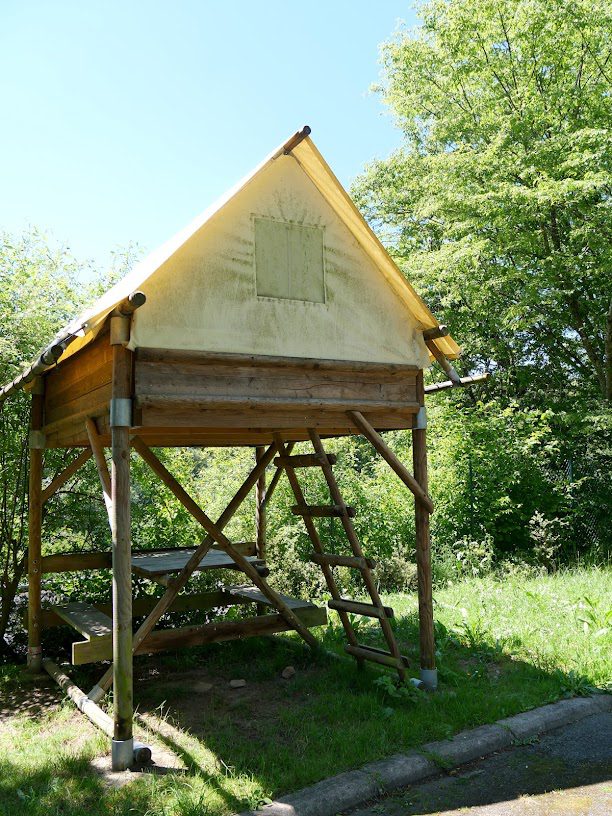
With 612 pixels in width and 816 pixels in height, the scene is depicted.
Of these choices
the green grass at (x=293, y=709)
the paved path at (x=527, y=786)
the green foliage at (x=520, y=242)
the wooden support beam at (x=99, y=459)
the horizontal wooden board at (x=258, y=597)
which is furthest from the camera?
the green foliage at (x=520, y=242)

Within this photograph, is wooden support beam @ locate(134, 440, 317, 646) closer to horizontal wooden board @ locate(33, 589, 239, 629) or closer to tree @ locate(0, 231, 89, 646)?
horizontal wooden board @ locate(33, 589, 239, 629)

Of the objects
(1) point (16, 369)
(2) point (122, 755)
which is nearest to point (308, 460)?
(2) point (122, 755)

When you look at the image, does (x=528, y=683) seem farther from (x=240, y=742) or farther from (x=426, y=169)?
(x=426, y=169)

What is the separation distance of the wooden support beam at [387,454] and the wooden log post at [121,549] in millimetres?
2106

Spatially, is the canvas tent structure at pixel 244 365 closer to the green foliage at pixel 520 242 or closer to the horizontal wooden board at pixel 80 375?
the horizontal wooden board at pixel 80 375

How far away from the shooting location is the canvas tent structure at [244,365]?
5035mm

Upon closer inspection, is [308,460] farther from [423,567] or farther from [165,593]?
[165,593]

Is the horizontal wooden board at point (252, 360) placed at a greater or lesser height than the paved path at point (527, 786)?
greater

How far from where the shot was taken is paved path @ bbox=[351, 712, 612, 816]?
13.8ft

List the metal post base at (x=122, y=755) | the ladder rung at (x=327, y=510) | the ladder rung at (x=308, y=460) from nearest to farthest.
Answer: the metal post base at (x=122, y=755)
the ladder rung at (x=327, y=510)
the ladder rung at (x=308, y=460)

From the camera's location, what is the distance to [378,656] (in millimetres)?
6199

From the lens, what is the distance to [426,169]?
761 inches

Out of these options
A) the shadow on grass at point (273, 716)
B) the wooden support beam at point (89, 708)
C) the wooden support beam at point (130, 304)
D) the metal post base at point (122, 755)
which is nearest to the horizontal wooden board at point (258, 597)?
the shadow on grass at point (273, 716)

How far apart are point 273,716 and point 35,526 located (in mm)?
3369
